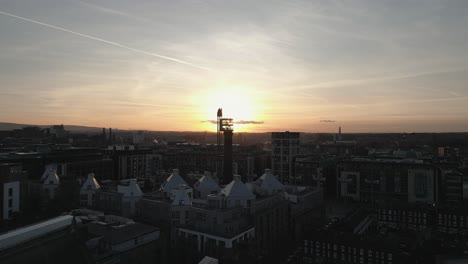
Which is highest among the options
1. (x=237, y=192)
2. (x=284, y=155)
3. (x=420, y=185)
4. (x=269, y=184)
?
(x=284, y=155)

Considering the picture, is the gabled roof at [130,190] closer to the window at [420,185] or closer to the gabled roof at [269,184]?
the gabled roof at [269,184]

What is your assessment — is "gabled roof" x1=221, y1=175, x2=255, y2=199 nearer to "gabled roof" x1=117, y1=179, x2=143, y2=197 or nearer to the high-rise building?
"gabled roof" x1=117, y1=179, x2=143, y2=197

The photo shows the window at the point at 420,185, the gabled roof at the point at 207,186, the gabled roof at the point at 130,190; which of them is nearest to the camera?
the gabled roof at the point at 130,190

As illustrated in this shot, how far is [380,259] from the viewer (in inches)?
1091

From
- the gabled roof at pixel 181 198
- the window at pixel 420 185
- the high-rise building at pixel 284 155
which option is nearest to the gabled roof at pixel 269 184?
the gabled roof at pixel 181 198

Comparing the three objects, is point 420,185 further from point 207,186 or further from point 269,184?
point 207,186

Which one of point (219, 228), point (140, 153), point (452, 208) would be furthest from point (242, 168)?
point (219, 228)

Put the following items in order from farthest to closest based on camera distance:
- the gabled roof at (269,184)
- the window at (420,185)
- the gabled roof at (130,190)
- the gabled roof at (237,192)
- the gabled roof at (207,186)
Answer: the window at (420,185) → the gabled roof at (269,184) → the gabled roof at (207,186) → the gabled roof at (130,190) → the gabled roof at (237,192)

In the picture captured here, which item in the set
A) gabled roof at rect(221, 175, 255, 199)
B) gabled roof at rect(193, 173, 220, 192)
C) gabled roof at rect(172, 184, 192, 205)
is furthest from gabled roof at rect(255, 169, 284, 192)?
gabled roof at rect(172, 184, 192, 205)

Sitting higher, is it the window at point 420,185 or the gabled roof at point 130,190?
the gabled roof at point 130,190

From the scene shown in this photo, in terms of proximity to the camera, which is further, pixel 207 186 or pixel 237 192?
pixel 207 186

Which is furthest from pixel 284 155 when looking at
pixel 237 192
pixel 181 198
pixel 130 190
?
pixel 181 198

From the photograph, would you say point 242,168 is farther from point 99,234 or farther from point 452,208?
point 99,234

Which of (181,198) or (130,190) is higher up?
(130,190)
